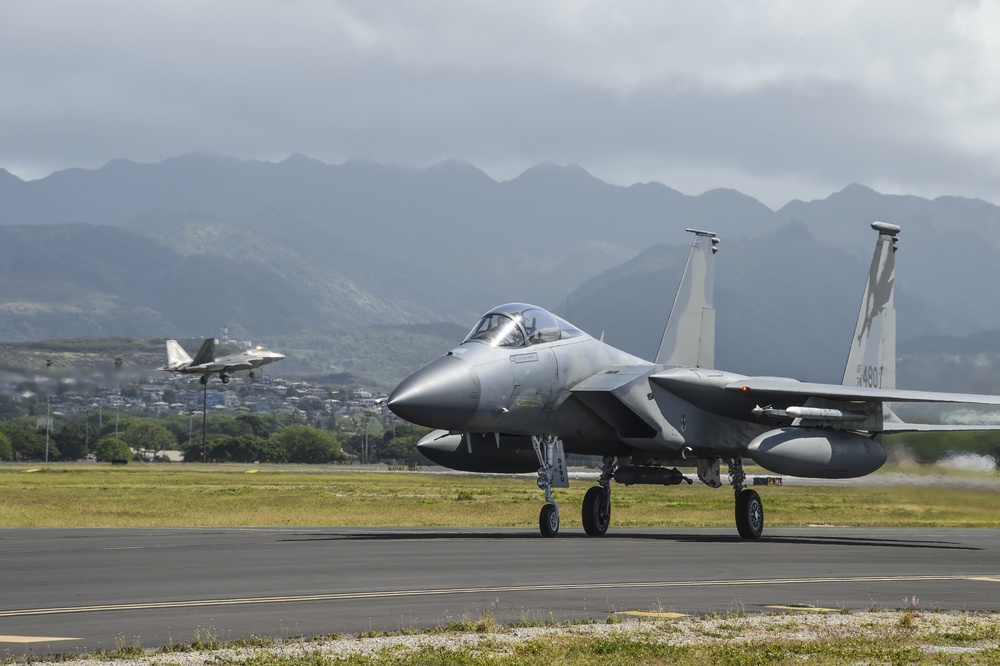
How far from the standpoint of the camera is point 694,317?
32969 mm

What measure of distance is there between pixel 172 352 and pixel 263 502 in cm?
6221

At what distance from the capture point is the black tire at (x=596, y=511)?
25.8 meters

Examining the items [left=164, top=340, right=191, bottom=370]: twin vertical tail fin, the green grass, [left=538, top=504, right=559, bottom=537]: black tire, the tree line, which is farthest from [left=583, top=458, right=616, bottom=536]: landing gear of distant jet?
the tree line

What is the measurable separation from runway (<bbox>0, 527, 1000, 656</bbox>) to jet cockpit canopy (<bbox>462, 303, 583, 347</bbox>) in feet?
12.4

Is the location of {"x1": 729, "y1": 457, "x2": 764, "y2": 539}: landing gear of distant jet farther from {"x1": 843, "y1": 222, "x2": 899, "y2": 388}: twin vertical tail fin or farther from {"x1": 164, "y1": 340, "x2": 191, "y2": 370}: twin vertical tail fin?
{"x1": 164, "y1": 340, "x2": 191, "y2": 370}: twin vertical tail fin

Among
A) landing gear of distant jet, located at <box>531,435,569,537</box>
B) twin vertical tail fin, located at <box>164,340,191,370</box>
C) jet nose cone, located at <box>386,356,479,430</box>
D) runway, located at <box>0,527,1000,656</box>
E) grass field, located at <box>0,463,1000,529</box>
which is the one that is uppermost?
twin vertical tail fin, located at <box>164,340,191,370</box>

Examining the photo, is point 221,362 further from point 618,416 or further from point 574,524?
point 618,416

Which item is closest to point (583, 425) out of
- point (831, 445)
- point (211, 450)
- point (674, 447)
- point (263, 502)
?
point (674, 447)

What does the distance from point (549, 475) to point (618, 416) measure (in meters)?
2.22

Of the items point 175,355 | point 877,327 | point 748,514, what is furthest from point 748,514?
point 175,355

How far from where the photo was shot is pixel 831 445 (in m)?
25.0

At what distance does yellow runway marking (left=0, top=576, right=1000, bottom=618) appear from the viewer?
499 inches

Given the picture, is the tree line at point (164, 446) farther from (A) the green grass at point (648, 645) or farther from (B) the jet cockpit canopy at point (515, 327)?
(A) the green grass at point (648, 645)

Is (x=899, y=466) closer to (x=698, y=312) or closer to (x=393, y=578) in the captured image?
(x=698, y=312)
